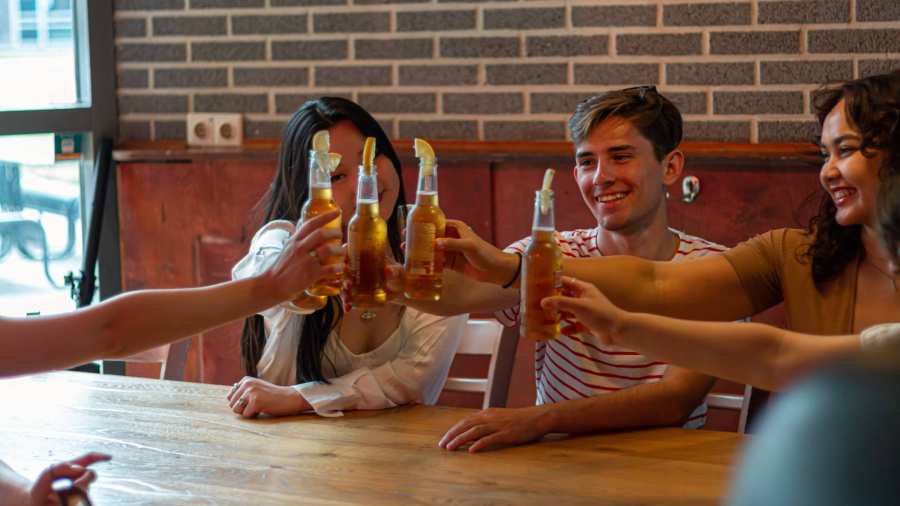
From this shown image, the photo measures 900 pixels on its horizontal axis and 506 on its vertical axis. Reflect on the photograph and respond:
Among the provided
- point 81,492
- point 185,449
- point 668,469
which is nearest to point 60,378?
point 185,449

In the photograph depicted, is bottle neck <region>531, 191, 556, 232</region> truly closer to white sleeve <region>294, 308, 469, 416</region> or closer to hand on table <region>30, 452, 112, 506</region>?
white sleeve <region>294, 308, 469, 416</region>

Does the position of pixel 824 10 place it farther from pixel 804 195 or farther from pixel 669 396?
pixel 669 396

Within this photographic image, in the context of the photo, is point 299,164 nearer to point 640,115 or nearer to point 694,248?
point 640,115

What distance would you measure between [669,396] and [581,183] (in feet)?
1.84

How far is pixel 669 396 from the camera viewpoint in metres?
2.14

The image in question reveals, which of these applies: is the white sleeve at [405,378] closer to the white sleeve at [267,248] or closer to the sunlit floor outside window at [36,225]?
the white sleeve at [267,248]

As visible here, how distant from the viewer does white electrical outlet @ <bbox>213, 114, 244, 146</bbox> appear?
3.90 meters

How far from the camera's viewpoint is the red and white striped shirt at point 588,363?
2.35m

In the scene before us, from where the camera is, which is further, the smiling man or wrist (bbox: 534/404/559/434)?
the smiling man

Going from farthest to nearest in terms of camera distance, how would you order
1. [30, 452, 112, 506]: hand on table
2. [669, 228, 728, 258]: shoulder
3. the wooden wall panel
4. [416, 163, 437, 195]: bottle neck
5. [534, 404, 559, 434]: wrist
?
the wooden wall panel
[669, 228, 728, 258]: shoulder
[534, 404, 559, 434]: wrist
[416, 163, 437, 195]: bottle neck
[30, 452, 112, 506]: hand on table

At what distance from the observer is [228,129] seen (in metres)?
3.92

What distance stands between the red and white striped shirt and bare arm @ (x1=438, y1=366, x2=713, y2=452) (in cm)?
13

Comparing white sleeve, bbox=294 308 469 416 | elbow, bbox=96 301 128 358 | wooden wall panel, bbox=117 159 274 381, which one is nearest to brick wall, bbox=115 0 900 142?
wooden wall panel, bbox=117 159 274 381

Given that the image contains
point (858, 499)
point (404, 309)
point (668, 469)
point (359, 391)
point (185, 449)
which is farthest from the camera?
point (404, 309)
